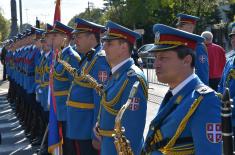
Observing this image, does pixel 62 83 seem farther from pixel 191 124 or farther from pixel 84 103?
pixel 191 124

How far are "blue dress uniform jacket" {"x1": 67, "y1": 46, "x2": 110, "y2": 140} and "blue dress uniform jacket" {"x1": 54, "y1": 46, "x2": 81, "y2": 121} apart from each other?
81cm

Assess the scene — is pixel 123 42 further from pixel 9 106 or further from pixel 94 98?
pixel 9 106

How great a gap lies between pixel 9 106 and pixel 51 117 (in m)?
8.04

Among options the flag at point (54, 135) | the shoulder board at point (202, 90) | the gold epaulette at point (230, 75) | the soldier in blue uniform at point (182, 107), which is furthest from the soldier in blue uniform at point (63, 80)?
the shoulder board at point (202, 90)

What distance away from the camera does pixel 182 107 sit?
9.27 ft

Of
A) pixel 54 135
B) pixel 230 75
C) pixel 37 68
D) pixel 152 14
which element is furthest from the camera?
pixel 152 14

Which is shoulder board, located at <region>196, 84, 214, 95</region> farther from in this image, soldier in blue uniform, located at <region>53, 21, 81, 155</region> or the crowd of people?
soldier in blue uniform, located at <region>53, 21, 81, 155</region>

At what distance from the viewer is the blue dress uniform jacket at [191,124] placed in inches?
106

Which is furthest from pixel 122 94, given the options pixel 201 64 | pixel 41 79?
pixel 41 79

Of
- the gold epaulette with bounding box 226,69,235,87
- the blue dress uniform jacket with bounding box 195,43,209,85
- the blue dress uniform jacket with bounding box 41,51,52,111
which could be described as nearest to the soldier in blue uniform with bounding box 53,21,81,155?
the blue dress uniform jacket with bounding box 41,51,52,111

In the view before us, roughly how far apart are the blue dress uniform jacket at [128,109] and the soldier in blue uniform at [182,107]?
2.57ft

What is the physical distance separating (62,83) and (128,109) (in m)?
2.59

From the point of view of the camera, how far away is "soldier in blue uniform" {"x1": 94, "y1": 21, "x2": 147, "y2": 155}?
3.89m

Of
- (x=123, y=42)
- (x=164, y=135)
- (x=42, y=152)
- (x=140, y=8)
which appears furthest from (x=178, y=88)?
(x=140, y=8)
